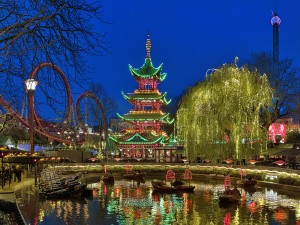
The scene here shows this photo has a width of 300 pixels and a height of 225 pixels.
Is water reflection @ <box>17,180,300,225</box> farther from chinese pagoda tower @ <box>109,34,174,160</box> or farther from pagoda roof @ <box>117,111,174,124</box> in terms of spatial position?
pagoda roof @ <box>117,111,174,124</box>

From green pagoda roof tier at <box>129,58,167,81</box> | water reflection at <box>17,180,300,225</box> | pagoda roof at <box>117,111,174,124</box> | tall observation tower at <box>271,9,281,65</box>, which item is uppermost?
tall observation tower at <box>271,9,281,65</box>

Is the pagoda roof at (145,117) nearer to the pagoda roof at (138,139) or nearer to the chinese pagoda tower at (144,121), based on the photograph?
the chinese pagoda tower at (144,121)

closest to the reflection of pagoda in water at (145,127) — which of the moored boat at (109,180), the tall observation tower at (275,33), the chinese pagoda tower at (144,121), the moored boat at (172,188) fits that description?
the chinese pagoda tower at (144,121)

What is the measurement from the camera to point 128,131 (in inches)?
2842

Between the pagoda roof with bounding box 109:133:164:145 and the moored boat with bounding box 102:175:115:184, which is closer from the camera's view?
the moored boat with bounding box 102:175:115:184

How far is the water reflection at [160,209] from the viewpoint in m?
22.4

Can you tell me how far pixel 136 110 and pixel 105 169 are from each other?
22.8 metres

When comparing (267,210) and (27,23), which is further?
(267,210)

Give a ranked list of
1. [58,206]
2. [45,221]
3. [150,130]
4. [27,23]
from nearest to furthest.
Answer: [27,23]
[45,221]
[58,206]
[150,130]

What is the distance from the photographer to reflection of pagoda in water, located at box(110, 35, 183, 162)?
67.4 meters

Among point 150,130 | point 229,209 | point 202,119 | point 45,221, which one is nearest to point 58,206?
point 45,221

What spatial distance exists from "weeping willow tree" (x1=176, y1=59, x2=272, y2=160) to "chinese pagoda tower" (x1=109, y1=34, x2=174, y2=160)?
24.3m

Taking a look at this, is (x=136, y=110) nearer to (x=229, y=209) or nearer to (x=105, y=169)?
(x=105, y=169)

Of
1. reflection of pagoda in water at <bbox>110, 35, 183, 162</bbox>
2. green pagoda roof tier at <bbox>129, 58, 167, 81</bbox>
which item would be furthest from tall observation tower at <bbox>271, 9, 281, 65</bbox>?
reflection of pagoda in water at <bbox>110, 35, 183, 162</bbox>
